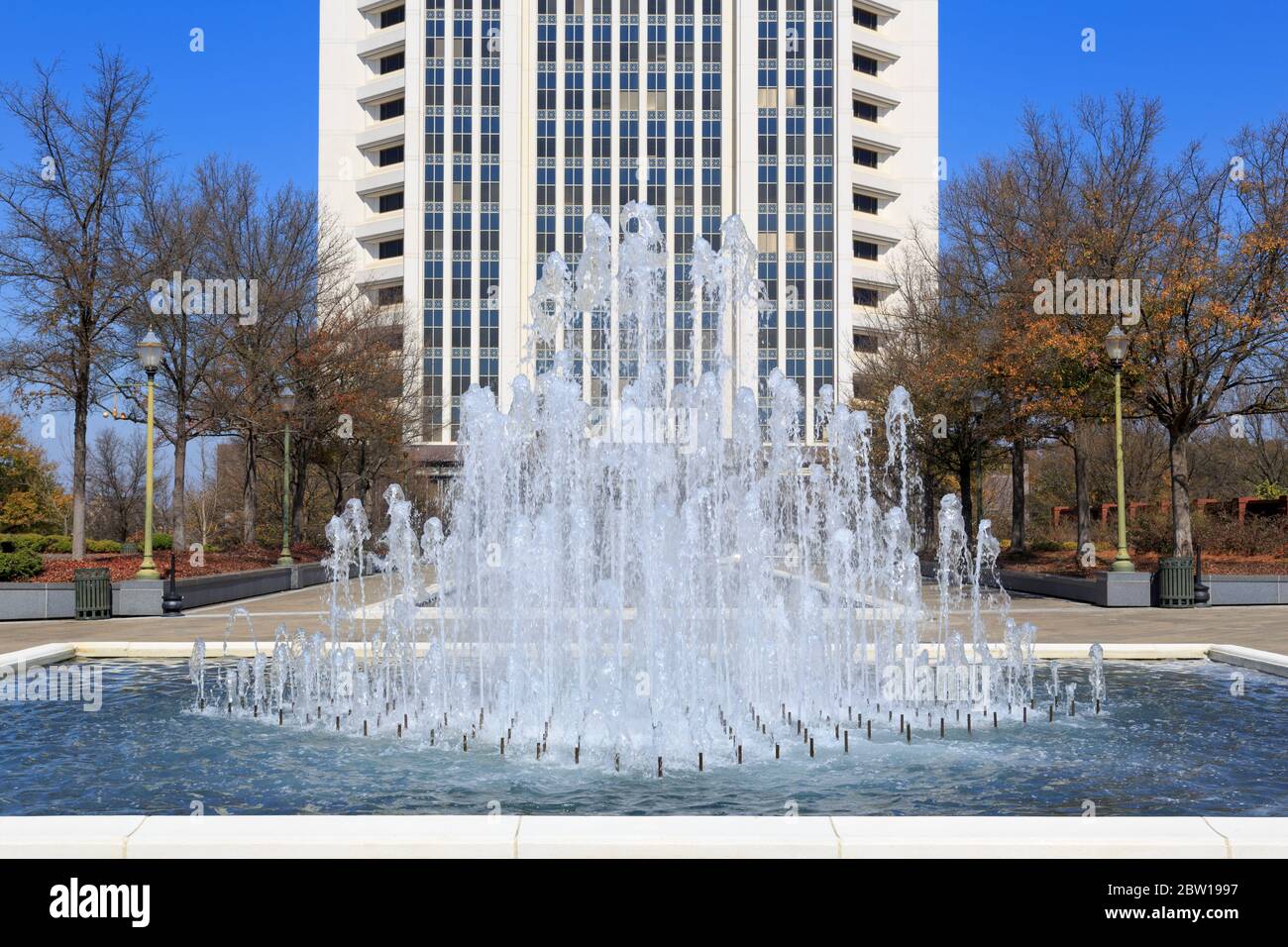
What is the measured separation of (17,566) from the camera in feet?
68.8

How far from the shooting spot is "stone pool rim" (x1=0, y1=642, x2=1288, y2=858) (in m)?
5.18

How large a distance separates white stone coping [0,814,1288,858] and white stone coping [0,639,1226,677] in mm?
7298

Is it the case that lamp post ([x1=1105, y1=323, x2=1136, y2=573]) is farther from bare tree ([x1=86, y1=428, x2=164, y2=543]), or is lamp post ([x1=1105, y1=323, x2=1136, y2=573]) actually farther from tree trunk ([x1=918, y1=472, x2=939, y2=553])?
bare tree ([x1=86, y1=428, x2=164, y2=543])

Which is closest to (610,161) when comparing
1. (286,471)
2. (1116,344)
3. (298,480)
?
(298,480)

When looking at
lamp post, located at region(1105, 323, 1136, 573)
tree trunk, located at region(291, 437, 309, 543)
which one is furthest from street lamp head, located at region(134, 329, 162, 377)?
lamp post, located at region(1105, 323, 1136, 573)

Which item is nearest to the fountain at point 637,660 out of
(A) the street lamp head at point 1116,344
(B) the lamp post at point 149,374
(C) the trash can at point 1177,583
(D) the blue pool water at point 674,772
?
(D) the blue pool water at point 674,772

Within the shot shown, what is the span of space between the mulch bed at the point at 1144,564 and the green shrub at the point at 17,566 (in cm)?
2219

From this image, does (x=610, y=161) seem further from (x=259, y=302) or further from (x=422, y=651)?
(x=422, y=651)

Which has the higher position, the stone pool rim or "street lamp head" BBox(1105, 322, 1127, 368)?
"street lamp head" BBox(1105, 322, 1127, 368)

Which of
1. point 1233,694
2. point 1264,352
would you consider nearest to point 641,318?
point 1233,694

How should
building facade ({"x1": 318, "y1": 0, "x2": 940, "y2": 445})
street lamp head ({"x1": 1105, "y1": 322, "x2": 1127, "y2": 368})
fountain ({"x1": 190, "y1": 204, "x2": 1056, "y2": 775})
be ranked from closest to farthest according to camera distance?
fountain ({"x1": 190, "y1": 204, "x2": 1056, "y2": 775}) → street lamp head ({"x1": 1105, "y1": 322, "x2": 1127, "y2": 368}) → building facade ({"x1": 318, "y1": 0, "x2": 940, "y2": 445})

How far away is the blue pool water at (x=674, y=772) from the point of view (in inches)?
278

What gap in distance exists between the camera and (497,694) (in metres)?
11.2

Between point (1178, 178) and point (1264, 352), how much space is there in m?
5.12
